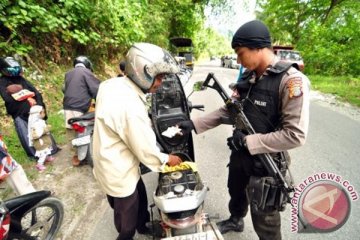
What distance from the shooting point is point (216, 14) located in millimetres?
20094

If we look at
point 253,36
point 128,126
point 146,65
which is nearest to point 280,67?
point 253,36

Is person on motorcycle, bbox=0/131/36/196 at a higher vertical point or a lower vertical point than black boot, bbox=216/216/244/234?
higher

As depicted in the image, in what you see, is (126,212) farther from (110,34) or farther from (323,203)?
(110,34)

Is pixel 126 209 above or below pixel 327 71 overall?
above

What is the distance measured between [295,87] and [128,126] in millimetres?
1131

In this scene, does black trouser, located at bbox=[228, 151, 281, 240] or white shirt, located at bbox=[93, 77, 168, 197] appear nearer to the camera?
white shirt, located at bbox=[93, 77, 168, 197]

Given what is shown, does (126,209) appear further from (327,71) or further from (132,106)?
(327,71)

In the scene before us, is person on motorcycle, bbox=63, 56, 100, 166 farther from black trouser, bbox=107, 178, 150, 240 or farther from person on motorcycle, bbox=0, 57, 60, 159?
black trouser, bbox=107, 178, 150, 240

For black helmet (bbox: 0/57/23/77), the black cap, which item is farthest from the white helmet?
black helmet (bbox: 0/57/23/77)

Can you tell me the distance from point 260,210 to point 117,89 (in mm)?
1464

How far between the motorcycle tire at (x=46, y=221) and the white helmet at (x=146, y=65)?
1.54 meters

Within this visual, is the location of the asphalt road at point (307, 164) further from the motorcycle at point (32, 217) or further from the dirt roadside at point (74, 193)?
the motorcycle at point (32, 217)

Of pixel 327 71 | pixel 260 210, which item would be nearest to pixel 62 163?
pixel 260 210

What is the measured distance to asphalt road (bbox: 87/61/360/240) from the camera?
8.38 feet
